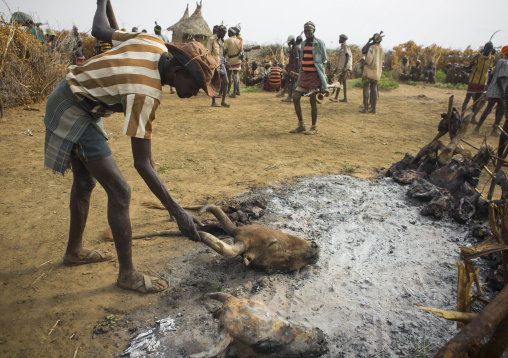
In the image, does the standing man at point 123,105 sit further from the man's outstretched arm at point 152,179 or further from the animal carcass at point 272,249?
the animal carcass at point 272,249

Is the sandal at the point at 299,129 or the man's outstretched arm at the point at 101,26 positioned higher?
the man's outstretched arm at the point at 101,26

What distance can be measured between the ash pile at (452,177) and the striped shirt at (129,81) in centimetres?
273

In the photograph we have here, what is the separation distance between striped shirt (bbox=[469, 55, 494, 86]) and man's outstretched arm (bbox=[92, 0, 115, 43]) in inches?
319

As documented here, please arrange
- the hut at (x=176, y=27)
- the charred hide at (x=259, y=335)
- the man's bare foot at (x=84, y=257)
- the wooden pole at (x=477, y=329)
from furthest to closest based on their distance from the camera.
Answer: the hut at (x=176, y=27) < the man's bare foot at (x=84, y=257) < the charred hide at (x=259, y=335) < the wooden pole at (x=477, y=329)

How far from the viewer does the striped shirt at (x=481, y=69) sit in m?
7.37

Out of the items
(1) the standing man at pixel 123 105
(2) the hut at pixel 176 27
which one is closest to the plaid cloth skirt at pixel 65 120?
(1) the standing man at pixel 123 105

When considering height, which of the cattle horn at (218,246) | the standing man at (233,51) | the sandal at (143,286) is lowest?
the sandal at (143,286)

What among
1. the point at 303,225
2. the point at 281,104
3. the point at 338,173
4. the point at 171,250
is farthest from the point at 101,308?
the point at 281,104

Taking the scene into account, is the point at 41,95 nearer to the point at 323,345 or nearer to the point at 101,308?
the point at 101,308

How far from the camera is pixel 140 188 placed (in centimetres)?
412

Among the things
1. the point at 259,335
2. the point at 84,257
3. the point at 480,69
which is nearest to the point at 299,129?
the point at 480,69

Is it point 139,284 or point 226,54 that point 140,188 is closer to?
point 139,284

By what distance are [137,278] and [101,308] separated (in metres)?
0.29

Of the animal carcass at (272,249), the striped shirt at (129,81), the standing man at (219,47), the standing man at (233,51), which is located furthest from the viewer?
the standing man at (233,51)
